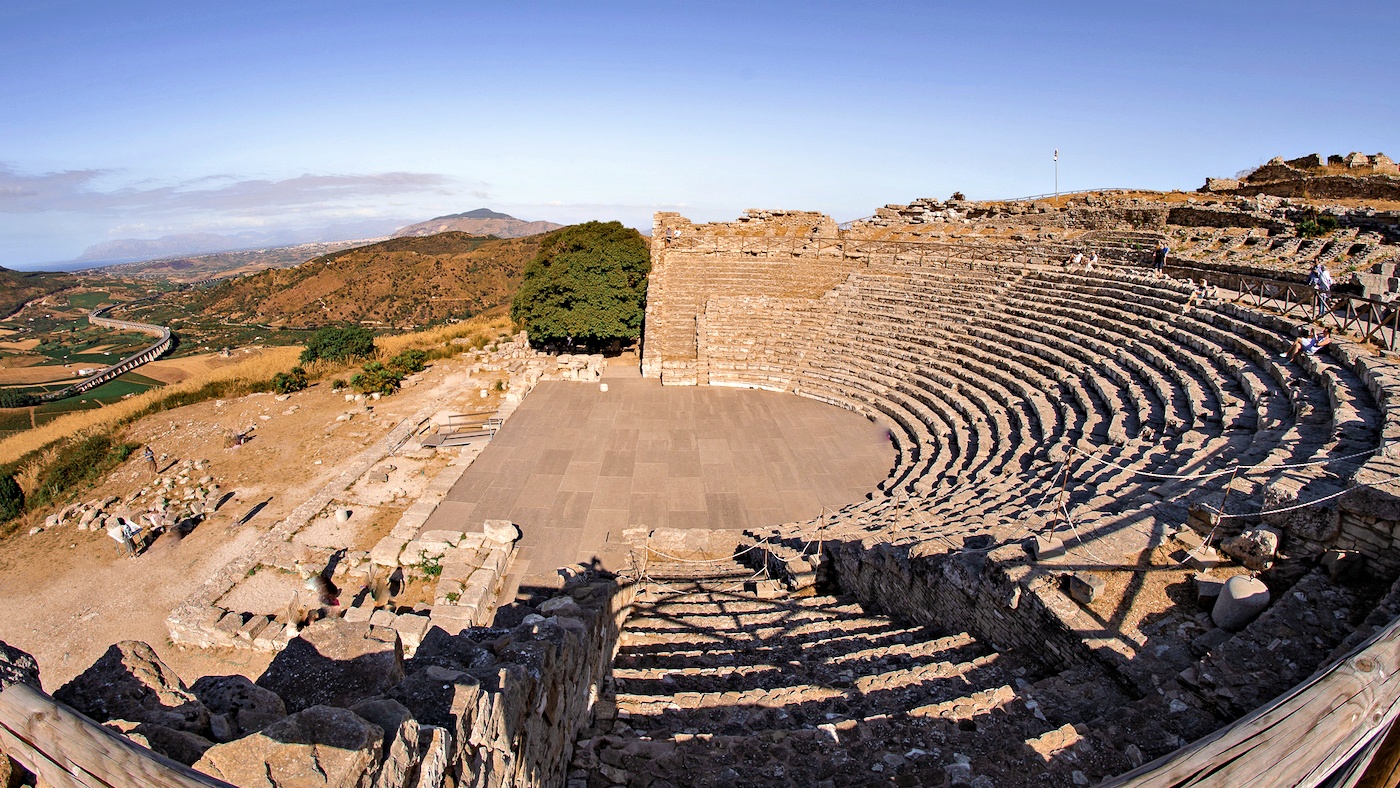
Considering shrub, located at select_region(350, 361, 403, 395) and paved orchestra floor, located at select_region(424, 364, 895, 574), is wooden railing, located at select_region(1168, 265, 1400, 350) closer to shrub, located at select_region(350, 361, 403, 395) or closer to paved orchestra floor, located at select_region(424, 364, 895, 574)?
paved orchestra floor, located at select_region(424, 364, 895, 574)

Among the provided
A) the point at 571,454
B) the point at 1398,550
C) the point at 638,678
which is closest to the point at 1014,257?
the point at 571,454

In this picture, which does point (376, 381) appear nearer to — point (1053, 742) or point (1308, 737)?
point (1053, 742)

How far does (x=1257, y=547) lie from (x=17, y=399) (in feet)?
157

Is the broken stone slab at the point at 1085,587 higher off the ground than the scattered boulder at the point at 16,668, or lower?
lower

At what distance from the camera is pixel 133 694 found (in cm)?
268

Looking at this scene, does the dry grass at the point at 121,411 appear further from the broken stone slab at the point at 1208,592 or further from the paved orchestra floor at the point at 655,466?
the broken stone slab at the point at 1208,592

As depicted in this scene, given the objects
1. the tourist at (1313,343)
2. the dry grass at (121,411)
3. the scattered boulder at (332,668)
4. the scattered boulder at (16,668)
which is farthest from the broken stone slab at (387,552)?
the dry grass at (121,411)

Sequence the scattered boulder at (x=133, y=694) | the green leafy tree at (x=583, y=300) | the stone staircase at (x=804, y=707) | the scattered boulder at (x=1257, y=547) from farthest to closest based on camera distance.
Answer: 1. the green leafy tree at (x=583, y=300)
2. the scattered boulder at (x=1257, y=547)
3. the stone staircase at (x=804, y=707)
4. the scattered boulder at (x=133, y=694)

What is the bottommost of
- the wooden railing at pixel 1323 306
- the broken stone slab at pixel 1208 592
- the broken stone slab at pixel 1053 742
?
the broken stone slab at pixel 1053 742

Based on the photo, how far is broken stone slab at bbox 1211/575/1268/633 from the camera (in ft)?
15.5

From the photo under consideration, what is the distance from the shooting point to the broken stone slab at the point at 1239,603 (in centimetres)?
472

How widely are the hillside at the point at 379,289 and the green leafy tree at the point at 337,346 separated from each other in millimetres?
35211

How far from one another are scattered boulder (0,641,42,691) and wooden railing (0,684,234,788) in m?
0.28

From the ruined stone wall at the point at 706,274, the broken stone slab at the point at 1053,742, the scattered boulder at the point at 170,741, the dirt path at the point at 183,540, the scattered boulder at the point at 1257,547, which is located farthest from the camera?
the ruined stone wall at the point at 706,274
